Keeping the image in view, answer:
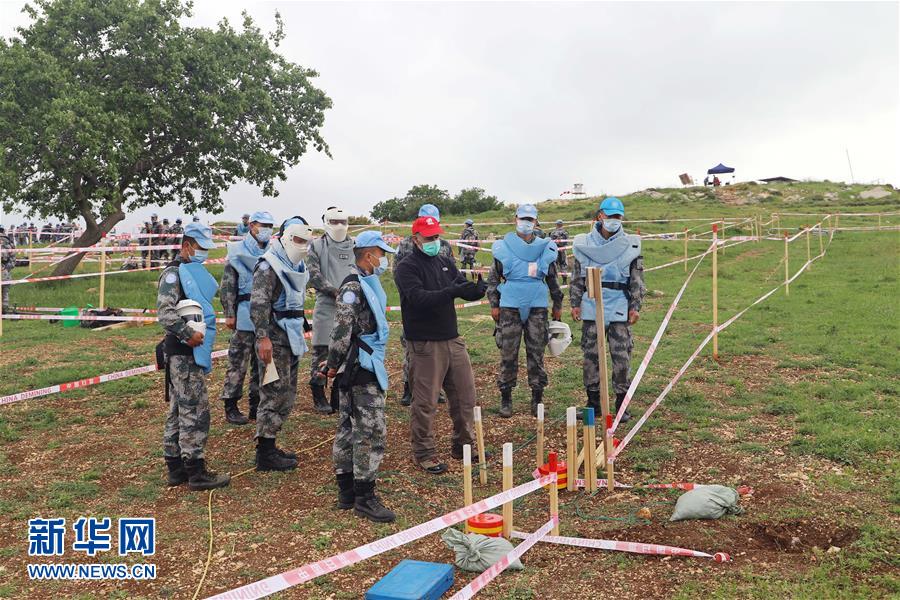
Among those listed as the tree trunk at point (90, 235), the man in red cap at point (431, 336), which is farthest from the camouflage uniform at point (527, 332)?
the tree trunk at point (90, 235)

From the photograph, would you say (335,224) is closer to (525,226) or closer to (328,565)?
(525,226)

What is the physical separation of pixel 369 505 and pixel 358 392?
82 cm

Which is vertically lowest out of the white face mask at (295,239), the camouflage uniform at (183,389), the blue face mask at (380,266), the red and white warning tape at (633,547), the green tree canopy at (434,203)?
the red and white warning tape at (633,547)

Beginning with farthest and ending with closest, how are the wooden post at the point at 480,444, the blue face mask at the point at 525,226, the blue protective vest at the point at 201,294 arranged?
the blue face mask at the point at 525,226 < the blue protective vest at the point at 201,294 < the wooden post at the point at 480,444

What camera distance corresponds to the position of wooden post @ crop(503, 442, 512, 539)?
13.7ft

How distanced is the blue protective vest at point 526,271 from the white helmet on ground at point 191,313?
3061mm

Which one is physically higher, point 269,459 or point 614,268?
point 614,268

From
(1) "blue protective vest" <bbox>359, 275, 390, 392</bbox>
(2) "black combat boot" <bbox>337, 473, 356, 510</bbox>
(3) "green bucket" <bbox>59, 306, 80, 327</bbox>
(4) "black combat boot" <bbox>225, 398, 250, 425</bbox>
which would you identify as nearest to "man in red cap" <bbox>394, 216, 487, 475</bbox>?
(1) "blue protective vest" <bbox>359, 275, 390, 392</bbox>

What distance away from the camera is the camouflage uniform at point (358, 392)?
4.78 meters

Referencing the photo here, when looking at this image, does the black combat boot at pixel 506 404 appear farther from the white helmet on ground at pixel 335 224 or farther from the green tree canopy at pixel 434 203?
the green tree canopy at pixel 434 203

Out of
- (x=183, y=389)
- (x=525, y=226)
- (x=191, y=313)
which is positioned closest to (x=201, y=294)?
(x=191, y=313)

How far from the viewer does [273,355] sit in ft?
19.6

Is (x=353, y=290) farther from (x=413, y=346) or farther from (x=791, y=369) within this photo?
(x=791, y=369)

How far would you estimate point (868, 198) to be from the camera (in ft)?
130
